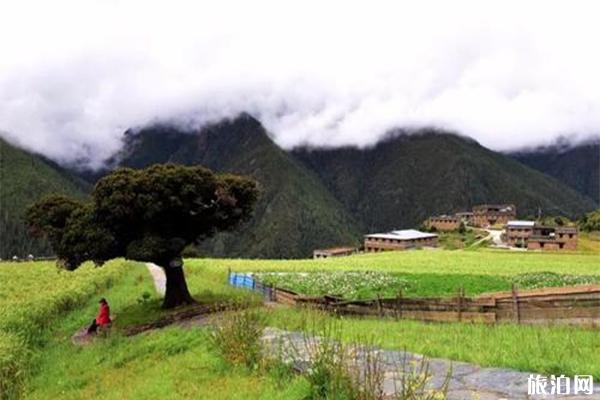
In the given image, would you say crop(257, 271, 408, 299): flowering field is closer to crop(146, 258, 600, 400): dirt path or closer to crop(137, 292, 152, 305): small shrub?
crop(137, 292, 152, 305): small shrub

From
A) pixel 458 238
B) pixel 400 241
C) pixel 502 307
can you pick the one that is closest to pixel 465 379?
pixel 502 307

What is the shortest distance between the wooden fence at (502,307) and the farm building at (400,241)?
343 feet

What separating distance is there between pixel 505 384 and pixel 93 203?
791 inches

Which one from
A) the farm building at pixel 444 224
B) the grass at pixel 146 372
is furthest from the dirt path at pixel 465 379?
the farm building at pixel 444 224

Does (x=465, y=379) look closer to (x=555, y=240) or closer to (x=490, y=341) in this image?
(x=490, y=341)

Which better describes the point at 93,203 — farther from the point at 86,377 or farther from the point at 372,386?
the point at 372,386

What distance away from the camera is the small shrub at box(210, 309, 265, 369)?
14.3m

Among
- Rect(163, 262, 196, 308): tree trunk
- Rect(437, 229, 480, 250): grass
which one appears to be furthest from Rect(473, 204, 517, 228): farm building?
Rect(163, 262, 196, 308): tree trunk

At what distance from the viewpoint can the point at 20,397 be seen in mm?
16703

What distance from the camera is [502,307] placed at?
61.1ft

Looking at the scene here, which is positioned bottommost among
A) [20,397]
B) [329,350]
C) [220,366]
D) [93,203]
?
[20,397]

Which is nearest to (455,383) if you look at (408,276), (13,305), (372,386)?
(372,386)

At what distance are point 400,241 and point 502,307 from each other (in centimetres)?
10981

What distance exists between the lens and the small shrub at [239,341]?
14305 mm
